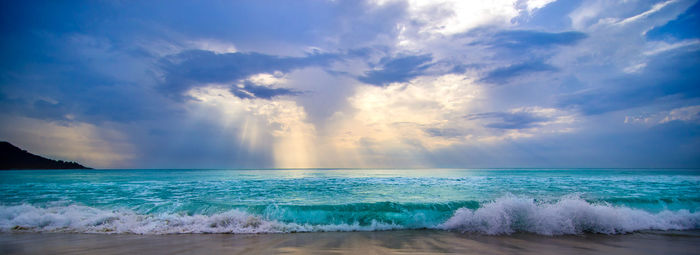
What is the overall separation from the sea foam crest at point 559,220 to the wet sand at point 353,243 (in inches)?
18.5

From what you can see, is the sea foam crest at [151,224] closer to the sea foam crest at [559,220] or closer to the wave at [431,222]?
the wave at [431,222]

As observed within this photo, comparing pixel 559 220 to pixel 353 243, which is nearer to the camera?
pixel 353 243

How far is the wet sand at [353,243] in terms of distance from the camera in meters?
6.39

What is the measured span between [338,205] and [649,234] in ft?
32.3

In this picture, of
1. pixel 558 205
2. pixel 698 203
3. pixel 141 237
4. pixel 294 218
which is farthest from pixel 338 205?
pixel 698 203

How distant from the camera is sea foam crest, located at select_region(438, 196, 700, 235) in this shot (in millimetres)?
8625

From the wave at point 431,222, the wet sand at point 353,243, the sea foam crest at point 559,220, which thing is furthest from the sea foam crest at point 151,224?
the sea foam crest at point 559,220

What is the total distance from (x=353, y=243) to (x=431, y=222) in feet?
12.0

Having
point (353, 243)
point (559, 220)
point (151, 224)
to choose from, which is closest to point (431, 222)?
point (353, 243)

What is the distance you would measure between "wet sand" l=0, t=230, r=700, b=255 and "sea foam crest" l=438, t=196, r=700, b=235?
1.54 ft

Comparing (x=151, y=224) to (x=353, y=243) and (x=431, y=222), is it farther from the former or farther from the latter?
(x=431, y=222)

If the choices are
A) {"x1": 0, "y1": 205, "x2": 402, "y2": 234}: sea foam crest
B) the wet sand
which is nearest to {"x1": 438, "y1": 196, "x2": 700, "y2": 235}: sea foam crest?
the wet sand

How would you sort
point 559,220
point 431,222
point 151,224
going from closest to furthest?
point 559,220 < point 151,224 < point 431,222

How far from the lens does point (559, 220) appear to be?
8.73 metres
